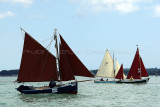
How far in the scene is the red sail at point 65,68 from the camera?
4372 centimetres

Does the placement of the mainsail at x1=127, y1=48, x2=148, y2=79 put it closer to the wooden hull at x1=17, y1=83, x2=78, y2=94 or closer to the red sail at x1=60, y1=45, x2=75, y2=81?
the wooden hull at x1=17, y1=83, x2=78, y2=94

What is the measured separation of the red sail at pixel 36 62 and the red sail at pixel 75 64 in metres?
2.50

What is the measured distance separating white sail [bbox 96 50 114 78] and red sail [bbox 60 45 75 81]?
1511 inches

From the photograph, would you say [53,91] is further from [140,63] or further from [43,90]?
[140,63]

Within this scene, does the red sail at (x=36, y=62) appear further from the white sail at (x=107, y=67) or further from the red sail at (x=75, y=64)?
the white sail at (x=107, y=67)

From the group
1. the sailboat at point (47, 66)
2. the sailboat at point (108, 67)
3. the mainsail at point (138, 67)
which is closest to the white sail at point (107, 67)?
the sailboat at point (108, 67)

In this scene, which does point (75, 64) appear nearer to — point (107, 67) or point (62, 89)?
point (62, 89)

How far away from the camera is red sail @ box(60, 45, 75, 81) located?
43.7m

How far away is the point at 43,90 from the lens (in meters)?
44.4

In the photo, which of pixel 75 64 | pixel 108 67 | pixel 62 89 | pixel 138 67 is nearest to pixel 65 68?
pixel 75 64

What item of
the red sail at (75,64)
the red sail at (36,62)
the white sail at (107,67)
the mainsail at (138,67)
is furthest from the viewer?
the white sail at (107,67)

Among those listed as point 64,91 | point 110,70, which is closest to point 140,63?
point 110,70

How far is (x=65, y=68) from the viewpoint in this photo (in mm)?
44156

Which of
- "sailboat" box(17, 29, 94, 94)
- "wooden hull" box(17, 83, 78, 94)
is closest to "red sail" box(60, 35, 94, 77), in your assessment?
"sailboat" box(17, 29, 94, 94)
